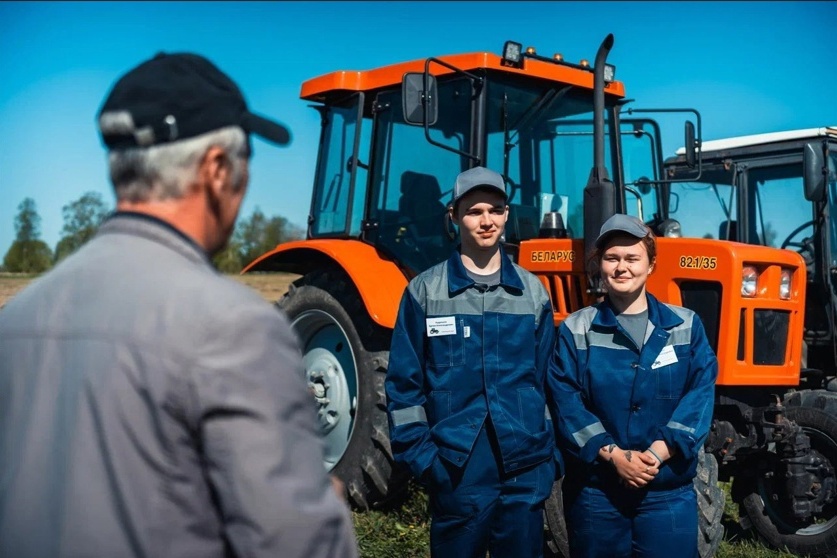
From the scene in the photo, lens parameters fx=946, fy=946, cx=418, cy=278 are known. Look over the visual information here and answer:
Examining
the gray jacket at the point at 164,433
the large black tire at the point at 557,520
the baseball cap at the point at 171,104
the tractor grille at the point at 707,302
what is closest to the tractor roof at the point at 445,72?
the tractor grille at the point at 707,302

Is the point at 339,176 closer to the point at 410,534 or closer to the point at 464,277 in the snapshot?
the point at 410,534

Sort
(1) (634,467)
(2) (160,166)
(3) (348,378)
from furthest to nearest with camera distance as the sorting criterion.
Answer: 1. (3) (348,378)
2. (1) (634,467)
3. (2) (160,166)

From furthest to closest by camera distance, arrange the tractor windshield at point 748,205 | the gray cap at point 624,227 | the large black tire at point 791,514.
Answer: the tractor windshield at point 748,205 → the large black tire at point 791,514 → the gray cap at point 624,227

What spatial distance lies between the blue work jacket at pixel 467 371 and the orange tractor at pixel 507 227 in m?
1.03

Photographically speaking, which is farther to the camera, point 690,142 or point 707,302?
point 690,142

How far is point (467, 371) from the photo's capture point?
10.1ft

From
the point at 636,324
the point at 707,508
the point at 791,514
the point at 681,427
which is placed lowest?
the point at 791,514

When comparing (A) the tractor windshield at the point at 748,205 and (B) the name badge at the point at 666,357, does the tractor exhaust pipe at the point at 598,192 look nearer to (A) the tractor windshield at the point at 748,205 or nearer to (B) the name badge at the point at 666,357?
(B) the name badge at the point at 666,357

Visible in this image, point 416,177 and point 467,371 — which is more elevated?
point 416,177

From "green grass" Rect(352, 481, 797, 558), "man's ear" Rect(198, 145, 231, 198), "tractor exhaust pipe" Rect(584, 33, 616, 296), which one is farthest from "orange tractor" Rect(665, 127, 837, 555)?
"man's ear" Rect(198, 145, 231, 198)

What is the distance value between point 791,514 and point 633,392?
2.30 meters

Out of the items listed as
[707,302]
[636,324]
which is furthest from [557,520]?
[636,324]

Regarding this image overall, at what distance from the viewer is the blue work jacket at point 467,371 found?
3037mm

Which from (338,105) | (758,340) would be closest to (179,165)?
(758,340)
